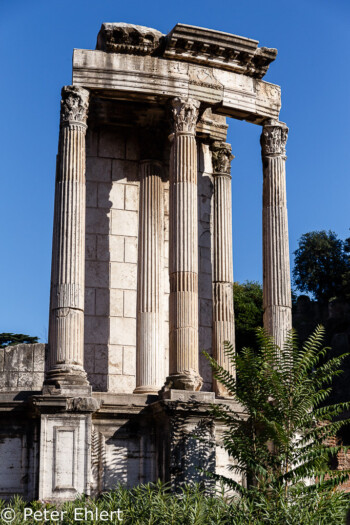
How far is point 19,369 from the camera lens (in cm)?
2330

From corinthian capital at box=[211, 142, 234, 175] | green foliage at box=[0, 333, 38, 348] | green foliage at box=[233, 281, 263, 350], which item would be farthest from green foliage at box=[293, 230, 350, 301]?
corinthian capital at box=[211, 142, 234, 175]

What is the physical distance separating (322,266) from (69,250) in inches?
2262

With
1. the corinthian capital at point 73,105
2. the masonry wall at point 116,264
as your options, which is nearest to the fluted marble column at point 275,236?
the masonry wall at point 116,264

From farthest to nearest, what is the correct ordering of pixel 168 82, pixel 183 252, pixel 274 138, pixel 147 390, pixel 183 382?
pixel 274 138
pixel 168 82
pixel 147 390
pixel 183 252
pixel 183 382

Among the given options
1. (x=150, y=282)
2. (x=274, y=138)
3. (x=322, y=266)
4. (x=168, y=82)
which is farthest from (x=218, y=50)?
(x=322, y=266)

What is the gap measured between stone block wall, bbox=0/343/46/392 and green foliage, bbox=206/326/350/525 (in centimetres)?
631

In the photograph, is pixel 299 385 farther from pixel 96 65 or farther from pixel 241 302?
pixel 241 302

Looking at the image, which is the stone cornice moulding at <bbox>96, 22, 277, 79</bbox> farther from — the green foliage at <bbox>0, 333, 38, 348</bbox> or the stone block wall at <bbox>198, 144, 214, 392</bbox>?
the green foliage at <bbox>0, 333, 38, 348</bbox>

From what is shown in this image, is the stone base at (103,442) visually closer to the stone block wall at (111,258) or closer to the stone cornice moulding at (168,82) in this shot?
the stone block wall at (111,258)

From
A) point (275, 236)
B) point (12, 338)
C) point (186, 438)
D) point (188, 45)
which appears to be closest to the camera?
point (186, 438)

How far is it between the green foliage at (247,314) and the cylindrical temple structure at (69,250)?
35810mm

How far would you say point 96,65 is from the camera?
21.2m

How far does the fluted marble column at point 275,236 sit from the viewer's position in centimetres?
2156

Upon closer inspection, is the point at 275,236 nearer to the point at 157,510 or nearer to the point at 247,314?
the point at 157,510
